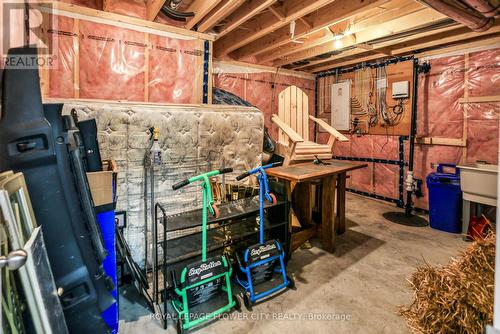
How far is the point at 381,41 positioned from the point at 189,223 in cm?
367

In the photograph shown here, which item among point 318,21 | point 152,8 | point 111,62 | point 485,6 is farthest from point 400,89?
point 111,62

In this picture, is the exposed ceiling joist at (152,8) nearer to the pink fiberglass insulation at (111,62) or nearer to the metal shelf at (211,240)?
the pink fiberglass insulation at (111,62)

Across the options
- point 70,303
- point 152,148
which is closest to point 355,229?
point 152,148

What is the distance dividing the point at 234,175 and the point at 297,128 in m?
1.74

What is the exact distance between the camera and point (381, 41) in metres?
3.88

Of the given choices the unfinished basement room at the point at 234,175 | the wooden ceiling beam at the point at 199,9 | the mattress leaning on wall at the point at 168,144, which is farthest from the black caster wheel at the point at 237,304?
the wooden ceiling beam at the point at 199,9

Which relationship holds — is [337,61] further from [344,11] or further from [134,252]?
[134,252]

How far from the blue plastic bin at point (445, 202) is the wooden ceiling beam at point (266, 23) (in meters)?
2.88

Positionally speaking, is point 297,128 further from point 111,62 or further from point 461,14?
point 111,62

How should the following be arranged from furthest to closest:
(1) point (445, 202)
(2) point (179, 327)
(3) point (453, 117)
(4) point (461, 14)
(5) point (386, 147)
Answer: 1. (5) point (386, 147)
2. (3) point (453, 117)
3. (1) point (445, 202)
4. (4) point (461, 14)
5. (2) point (179, 327)

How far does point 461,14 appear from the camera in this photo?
7.68 ft

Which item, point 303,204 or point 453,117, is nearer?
point 303,204

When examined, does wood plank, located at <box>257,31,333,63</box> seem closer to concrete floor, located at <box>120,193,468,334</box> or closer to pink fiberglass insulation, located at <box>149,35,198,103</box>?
pink fiberglass insulation, located at <box>149,35,198,103</box>

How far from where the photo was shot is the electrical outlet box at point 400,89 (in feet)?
15.0
